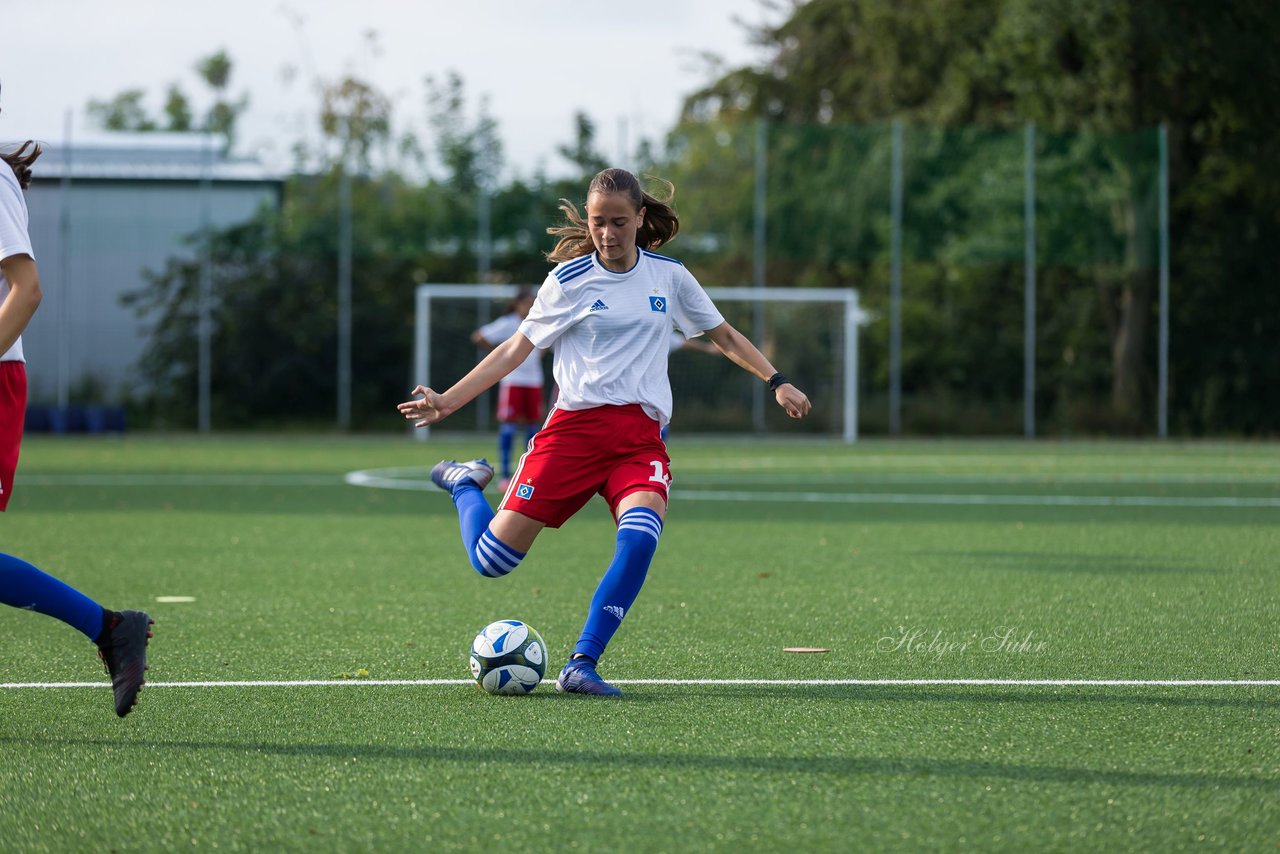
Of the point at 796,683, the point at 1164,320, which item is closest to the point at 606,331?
the point at 796,683

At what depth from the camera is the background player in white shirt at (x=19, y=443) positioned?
14.7 feet

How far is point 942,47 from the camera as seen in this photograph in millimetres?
33594

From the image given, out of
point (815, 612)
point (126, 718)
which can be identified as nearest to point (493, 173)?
point (815, 612)

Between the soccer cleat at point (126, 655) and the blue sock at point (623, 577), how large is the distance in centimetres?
A: 140

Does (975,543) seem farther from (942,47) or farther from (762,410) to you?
(942,47)

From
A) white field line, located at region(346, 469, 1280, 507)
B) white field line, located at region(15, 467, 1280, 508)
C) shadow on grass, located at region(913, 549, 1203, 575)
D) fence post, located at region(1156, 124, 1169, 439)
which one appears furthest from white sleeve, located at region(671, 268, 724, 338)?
fence post, located at region(1156, 124, 1169, 439)

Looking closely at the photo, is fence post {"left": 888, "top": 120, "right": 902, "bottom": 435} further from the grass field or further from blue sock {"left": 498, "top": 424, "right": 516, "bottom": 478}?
the grass field

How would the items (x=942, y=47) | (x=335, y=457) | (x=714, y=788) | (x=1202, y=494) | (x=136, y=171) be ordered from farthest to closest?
(x=942, y=47)
(x=136, y=171)
(x=335, y=457)
(x=1202, y=494)
(x=714, y=788)

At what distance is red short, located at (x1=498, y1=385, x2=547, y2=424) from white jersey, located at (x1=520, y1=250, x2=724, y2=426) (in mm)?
10011

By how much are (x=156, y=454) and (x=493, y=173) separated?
9525 mm

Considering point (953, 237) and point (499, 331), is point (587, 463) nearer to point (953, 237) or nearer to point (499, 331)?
point (499, 331)

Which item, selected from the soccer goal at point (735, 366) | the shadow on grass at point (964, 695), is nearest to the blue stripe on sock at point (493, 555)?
the shadow on grass at point (964, 695)

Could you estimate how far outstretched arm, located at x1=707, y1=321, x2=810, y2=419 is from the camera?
5664 mm

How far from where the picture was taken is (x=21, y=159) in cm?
482
